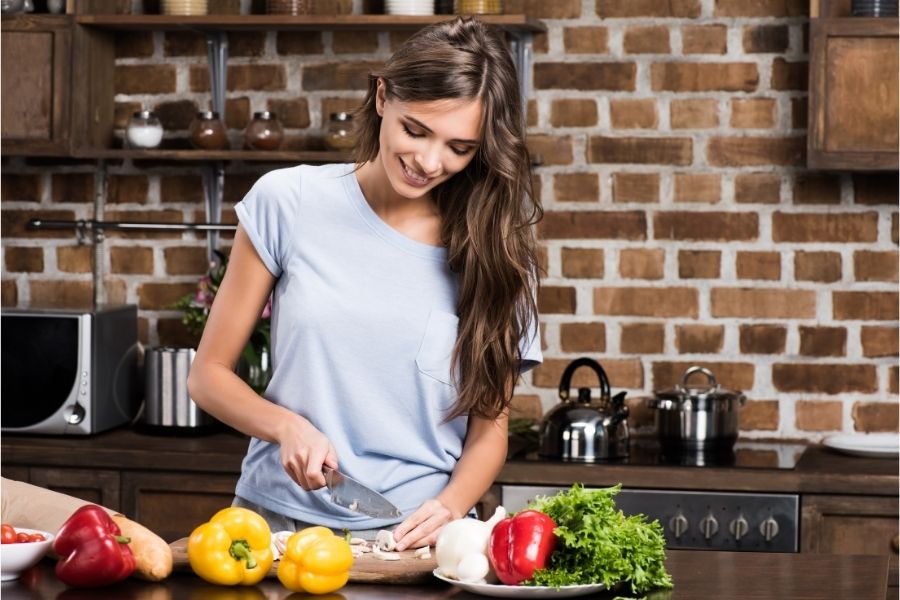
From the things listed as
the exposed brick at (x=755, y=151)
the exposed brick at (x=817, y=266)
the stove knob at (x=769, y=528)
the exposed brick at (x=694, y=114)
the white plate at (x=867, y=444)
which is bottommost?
the stove knob at (x=769, y=528)

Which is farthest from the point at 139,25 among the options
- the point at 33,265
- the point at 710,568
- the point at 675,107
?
the point at 710,568

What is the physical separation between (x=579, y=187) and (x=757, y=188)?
48 centimetres

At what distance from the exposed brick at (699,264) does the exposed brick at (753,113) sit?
35cm

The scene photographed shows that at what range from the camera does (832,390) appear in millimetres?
3453

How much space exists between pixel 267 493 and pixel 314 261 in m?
0.37

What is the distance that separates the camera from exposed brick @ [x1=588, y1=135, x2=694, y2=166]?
347 cm

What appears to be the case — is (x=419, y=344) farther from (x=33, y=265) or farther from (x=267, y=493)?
(x=33, y=265)

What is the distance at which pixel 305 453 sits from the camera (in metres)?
1.84

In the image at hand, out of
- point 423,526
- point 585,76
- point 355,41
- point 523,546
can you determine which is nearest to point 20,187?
point 355,41

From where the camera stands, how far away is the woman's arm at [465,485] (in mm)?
1854

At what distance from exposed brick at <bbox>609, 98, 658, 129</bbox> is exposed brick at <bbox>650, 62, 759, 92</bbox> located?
2.1 inches

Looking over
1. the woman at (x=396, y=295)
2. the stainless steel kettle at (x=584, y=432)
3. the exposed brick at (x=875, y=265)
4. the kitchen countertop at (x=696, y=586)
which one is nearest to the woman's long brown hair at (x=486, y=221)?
the woman at (x=396, y=295)

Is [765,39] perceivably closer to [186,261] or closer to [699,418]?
[699,418]

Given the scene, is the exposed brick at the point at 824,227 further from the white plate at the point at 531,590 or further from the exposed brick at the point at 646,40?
the white plate at the point at 531,590
